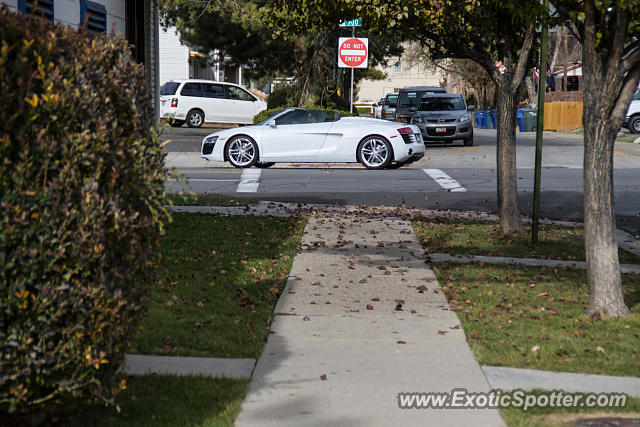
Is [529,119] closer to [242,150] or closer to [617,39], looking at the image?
[242,150]

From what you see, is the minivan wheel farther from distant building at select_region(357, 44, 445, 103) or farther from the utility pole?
distant building at select_region(357, 44, 445, 103)

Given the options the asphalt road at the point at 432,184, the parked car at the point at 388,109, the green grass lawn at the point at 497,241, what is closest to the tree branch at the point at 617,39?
the green grass lawn at the point at 497,241

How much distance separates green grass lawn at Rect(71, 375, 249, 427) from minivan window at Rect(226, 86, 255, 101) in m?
30.8

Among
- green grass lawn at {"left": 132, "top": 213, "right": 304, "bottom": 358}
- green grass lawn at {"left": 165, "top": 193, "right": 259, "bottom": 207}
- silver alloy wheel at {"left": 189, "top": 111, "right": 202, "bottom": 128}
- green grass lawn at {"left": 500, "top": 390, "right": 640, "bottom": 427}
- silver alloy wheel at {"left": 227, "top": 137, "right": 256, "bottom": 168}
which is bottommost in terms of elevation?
green grass lawn at {"left": 500, "top": 390, "right": 640, "bottom": 427}

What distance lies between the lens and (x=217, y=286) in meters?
7.25

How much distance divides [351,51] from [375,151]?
20.3ft

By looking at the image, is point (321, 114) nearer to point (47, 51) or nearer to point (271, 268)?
point (271, 268)

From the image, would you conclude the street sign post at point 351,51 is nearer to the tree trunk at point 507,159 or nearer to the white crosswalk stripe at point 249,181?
the white crosswalk stripe at point 249,181

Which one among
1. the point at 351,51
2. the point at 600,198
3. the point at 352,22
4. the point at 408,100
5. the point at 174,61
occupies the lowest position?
the point at 600,198

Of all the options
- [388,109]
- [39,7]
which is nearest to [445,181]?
[39,7]

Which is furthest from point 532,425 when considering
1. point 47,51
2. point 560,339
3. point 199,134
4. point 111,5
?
point 199,134

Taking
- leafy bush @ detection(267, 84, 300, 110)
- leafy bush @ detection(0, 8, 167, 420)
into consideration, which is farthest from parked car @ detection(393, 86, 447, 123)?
leafy bush @ detection(0, 8, 167, 420)

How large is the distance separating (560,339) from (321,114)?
14.0 metres

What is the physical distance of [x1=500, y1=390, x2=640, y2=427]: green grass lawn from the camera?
4207 millimetres
